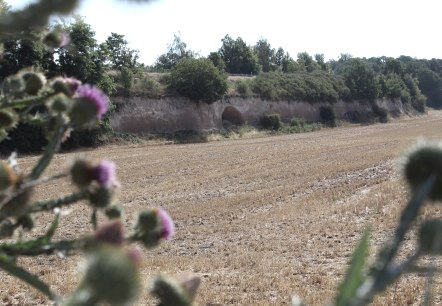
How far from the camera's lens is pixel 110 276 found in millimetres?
642

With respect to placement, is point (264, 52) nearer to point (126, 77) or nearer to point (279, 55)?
point (279, 55)

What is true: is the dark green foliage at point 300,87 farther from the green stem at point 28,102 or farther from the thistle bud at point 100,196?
the thistle bud at point 100,196

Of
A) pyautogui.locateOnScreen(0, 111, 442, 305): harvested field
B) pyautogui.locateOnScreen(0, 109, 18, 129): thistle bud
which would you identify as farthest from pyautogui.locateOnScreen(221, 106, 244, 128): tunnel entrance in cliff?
pyautogui.locateOnScreen(0, 109, 18, 129): thistle bud

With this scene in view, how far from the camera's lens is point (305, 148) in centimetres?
2789

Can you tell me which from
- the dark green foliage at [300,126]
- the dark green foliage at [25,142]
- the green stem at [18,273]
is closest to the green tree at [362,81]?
the dark green foliage at [300,126]

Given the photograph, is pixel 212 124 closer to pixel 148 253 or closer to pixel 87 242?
pixel 148 253

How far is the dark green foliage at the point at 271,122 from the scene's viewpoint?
48.5 metres

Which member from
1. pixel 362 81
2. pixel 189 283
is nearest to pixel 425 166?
pixel 189 283

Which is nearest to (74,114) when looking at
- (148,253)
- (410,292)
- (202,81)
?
(410,292)

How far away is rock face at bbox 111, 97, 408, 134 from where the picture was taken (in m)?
38.9

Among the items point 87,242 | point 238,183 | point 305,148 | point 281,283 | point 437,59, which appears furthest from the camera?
point 437,59

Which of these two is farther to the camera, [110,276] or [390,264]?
[390,264]

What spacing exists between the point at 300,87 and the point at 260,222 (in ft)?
145

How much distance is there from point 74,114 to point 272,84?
52.1 m
